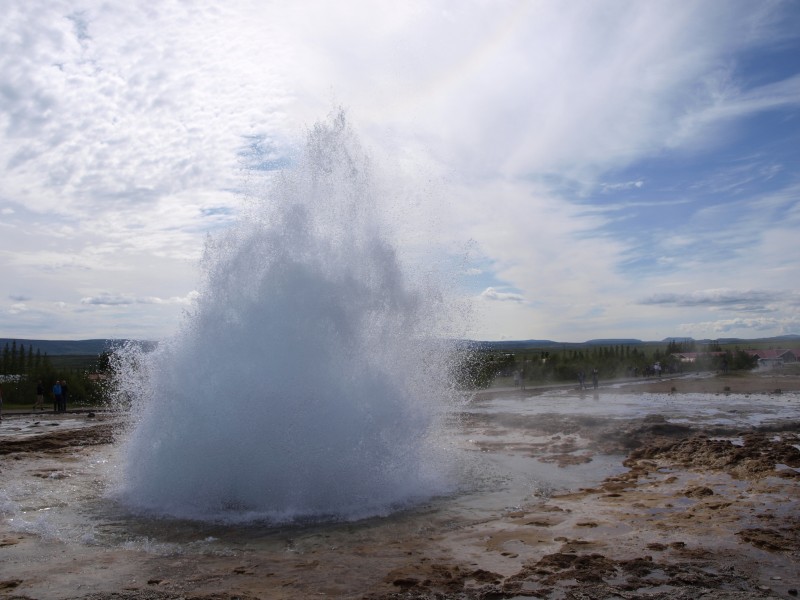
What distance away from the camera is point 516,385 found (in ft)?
113

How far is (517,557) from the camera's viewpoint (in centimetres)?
621

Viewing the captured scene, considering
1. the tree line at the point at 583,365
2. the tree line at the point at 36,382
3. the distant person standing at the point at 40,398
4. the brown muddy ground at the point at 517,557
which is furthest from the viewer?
the tree line at the point at 583,365

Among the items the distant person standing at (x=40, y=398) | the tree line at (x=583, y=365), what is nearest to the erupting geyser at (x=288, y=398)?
the distant person standing at (x=40, y=398)

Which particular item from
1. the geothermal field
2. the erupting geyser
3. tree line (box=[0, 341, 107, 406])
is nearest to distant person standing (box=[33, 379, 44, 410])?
tree line (box=[0, 341, 107, 406])

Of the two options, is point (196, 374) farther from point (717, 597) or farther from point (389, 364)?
point (717, 597)

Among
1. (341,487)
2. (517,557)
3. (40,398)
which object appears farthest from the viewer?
(40,398)

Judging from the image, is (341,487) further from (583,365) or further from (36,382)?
(583,365)

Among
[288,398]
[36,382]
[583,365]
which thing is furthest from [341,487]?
[583,365]

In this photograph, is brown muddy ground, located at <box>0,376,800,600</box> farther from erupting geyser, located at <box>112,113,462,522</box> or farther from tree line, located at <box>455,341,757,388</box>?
tree line, located at <box>455,341,757,388</box>

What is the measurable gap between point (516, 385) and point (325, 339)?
2640 centimetres

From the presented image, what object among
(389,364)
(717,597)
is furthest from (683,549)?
(389,364)

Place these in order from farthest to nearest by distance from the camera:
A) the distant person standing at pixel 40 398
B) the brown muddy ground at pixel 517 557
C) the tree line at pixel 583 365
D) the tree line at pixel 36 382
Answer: the tree line at pixel 583 365
the tree line at pixel 36 382
the distant person standing at pixel 40 398
the brown muddy ground at pixel 517 557

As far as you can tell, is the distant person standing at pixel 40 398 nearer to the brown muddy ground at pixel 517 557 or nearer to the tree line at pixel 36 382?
the tree line at pixel 36 382

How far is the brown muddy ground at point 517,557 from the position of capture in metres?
5.35
